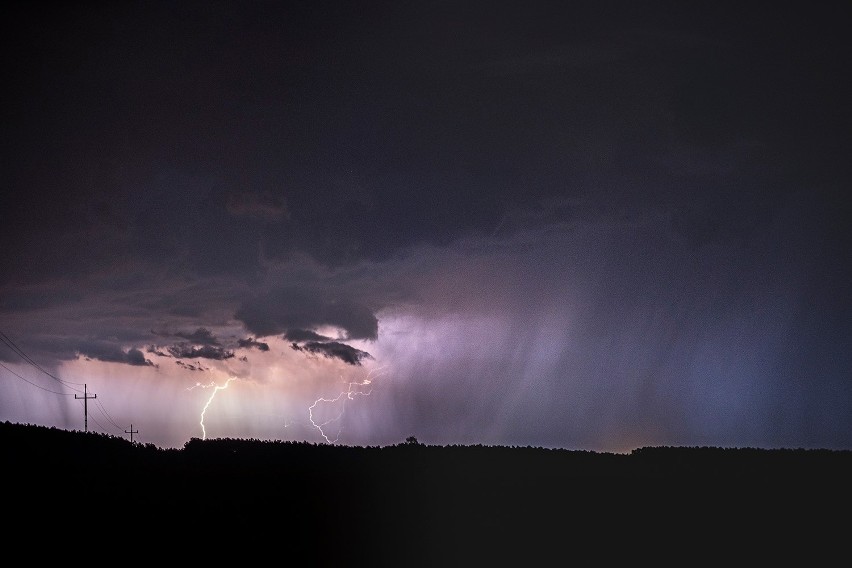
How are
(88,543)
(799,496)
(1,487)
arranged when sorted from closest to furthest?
(88,543), (1,487), (799,496)

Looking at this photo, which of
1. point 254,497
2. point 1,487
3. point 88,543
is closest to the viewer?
point 88,543

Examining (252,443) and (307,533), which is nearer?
(307,533)

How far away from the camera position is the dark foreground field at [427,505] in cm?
2508

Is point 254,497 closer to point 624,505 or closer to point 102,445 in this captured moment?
point 102,445

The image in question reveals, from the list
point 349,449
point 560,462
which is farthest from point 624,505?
point 349,449

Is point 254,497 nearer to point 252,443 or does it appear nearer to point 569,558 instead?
point 569,558

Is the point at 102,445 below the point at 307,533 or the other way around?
the other way around

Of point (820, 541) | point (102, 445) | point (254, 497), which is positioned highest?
point (102, 445)

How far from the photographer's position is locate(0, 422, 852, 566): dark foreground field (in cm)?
2508

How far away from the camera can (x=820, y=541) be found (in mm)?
30812

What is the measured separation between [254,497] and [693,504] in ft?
59.7

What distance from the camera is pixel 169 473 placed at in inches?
1282

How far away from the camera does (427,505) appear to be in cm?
3206

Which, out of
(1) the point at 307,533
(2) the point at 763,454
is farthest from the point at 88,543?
(2) the point at 763,454
